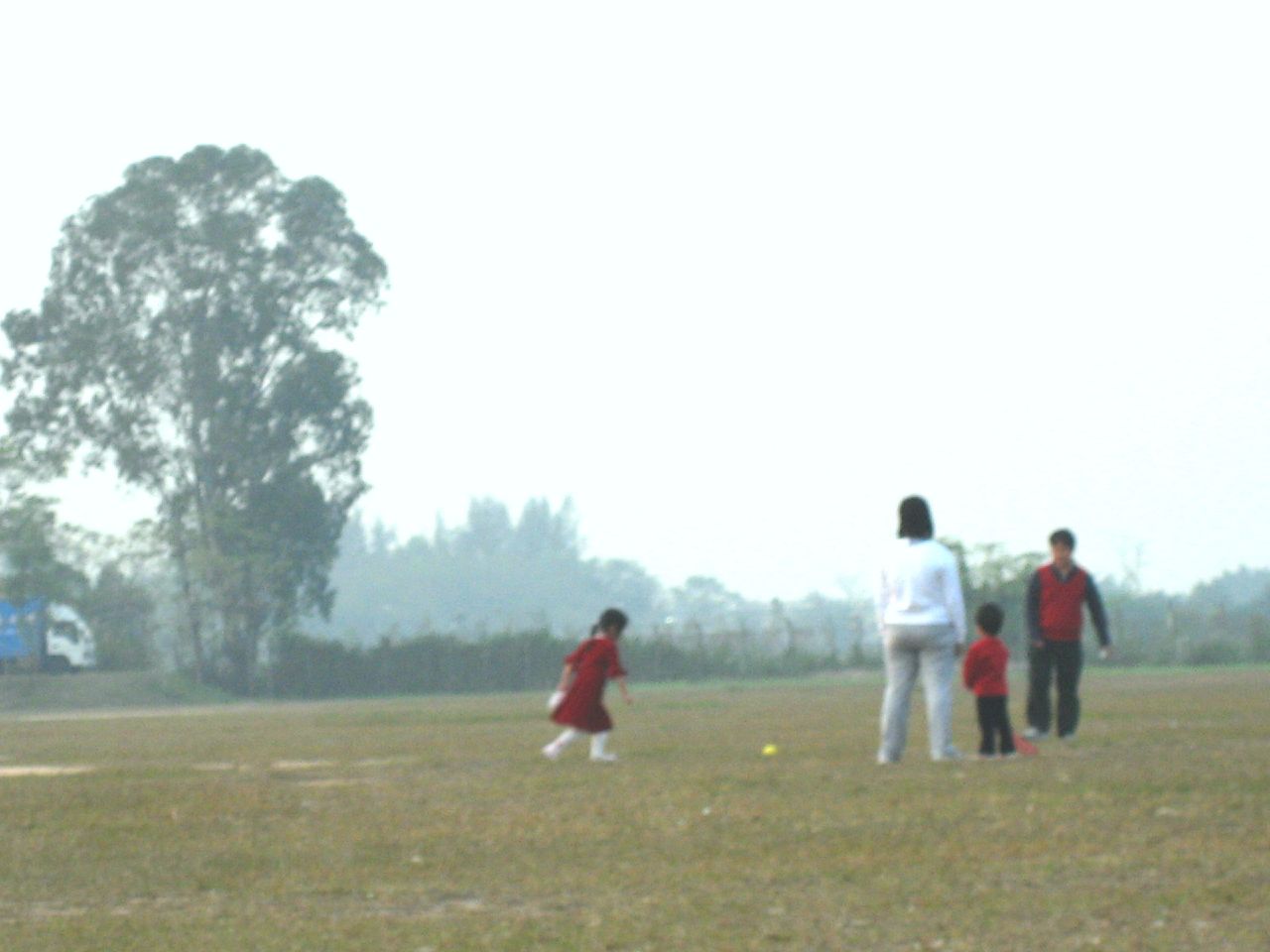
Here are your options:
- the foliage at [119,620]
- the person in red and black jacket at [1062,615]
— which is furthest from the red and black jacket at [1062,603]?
the foliage at [119,620]

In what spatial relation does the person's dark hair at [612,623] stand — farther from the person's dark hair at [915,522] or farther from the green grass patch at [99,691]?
the green grass patch at [99,691]

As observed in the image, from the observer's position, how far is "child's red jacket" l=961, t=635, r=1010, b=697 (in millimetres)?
18188

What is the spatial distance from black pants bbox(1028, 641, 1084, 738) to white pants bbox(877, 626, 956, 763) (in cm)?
271

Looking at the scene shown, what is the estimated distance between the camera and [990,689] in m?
18.2

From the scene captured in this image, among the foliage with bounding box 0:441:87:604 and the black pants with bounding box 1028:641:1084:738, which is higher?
the foliage with bounding box 0:441:87:604

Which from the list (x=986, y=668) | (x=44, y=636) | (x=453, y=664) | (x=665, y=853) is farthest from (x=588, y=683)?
(x=44, y=636)

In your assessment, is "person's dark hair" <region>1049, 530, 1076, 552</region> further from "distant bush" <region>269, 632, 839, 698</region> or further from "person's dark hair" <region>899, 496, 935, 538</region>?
"distant bush" <region>269, 632, 839, 698</region>

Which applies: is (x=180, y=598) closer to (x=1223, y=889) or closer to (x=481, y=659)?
(x=481, y=659)

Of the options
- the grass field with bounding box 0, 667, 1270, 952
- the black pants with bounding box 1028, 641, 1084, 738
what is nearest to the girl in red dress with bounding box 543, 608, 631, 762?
the grass field with bounding box 0, 667, 1270, 952

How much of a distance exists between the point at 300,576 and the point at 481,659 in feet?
31.5

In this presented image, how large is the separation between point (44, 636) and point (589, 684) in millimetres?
69686

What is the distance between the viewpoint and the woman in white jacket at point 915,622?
658 inches

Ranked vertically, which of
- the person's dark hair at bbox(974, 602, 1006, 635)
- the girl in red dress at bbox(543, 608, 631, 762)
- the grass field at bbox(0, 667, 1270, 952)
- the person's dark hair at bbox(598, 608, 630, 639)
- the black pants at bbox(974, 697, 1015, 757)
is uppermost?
the person's dark hair at bbox(598, 608, 630, 639)

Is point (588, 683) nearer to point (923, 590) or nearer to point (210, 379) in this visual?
→ point (923, 590)
